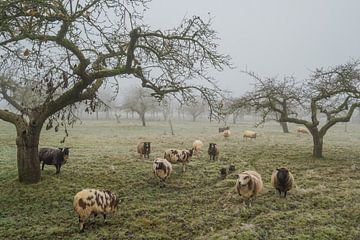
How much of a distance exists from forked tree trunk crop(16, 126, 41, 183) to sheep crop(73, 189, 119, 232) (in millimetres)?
5242

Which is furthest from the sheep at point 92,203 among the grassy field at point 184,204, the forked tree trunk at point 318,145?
the forked tree trunk at point 318,145

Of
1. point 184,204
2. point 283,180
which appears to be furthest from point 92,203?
point 283,180

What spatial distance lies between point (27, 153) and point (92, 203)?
563cm

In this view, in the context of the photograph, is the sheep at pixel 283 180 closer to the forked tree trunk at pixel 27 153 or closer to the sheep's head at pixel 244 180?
the sheep's head at pixel 244 180

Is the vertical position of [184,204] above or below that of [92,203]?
below

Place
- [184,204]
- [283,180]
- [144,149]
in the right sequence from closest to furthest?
[184,204]
[283,180]
[144,149]

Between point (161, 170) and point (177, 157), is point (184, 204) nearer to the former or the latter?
point (161, 170)

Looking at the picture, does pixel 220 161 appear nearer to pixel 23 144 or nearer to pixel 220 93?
pixel 220 93

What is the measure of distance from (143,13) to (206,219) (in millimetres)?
8311

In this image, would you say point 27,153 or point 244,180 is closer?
point 244,180

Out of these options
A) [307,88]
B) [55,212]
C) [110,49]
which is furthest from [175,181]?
[307,88]

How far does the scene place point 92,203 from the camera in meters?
11.0

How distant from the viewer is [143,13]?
509 inches

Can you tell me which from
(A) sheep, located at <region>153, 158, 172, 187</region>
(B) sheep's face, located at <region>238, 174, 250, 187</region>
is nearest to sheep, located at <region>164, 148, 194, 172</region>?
(A) sheep, located at <region>153, 158, 172, 187</region>
